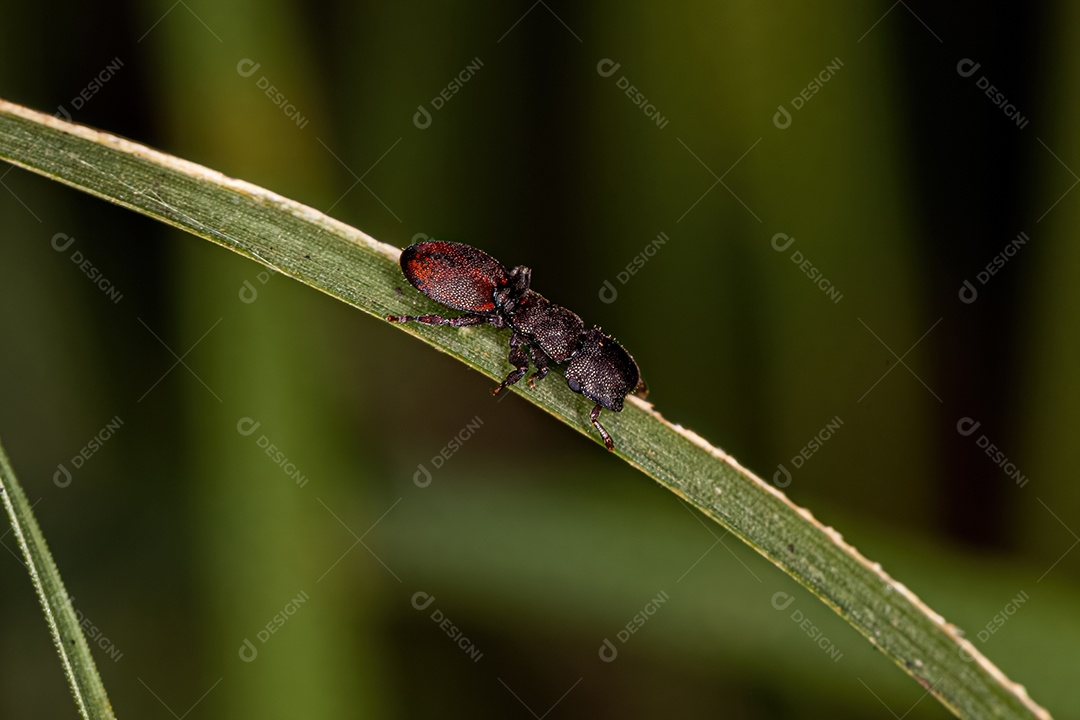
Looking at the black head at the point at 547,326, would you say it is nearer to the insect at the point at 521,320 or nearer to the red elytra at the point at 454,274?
the insect at the point at 521,320

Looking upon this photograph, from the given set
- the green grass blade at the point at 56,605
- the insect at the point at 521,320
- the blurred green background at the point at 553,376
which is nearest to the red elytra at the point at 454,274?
the insect at the point at 521,320

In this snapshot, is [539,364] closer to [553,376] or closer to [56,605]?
[553,376]

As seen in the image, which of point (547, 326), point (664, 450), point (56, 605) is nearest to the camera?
point (56, 605)

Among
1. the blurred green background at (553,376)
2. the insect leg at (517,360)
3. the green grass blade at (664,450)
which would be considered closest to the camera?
the green grass blade at (664,450)

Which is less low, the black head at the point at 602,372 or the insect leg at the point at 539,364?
the black head at the point at 602,372

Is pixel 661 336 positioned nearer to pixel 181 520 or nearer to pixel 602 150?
pixel 602 150

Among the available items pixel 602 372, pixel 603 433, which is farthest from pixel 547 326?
pixel 603 433
